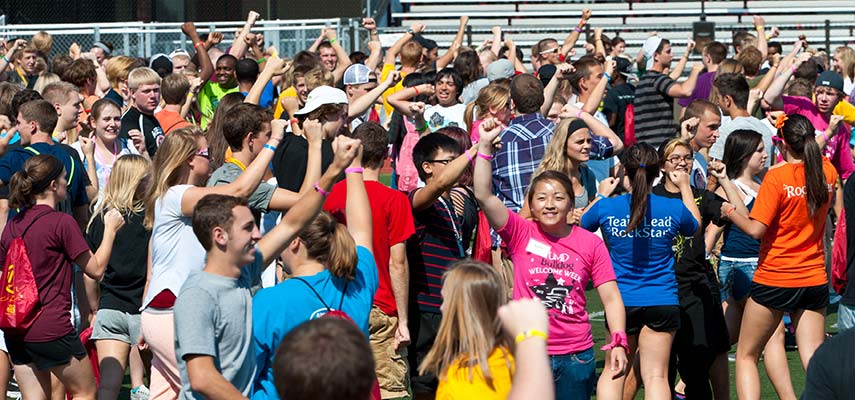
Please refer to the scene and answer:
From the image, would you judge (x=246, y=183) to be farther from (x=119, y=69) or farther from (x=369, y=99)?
(x=119, y=69)

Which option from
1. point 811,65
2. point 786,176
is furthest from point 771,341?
point 811,65

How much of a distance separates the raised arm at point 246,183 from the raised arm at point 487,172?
85 cm

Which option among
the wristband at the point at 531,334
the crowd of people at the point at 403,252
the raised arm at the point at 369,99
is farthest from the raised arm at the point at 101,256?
the wristband at the point at 531,334

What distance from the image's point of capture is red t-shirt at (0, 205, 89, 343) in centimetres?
579

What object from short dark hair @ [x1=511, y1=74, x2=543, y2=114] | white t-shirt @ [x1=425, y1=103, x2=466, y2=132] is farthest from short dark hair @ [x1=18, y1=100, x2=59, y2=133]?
white t-shirt @ [x1=425, y1=103, x2=466, y2=132]

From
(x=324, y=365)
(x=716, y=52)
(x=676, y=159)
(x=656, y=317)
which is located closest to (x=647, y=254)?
(x=656, y=317)

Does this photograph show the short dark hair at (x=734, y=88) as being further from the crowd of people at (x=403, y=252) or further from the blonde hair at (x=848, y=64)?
the blonde hair at (x=848, y=64)

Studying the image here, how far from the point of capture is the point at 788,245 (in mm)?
6773

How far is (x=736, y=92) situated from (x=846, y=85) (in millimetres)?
4484

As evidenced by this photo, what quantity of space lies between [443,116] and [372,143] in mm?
3428

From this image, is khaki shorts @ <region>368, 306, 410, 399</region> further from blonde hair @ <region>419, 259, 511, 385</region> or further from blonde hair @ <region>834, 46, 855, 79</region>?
blonde hair @ <region>834, 46, 855, 79</region>

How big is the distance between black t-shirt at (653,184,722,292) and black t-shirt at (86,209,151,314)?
2715 millimetres

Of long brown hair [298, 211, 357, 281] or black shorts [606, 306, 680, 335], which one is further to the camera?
black shorts [606, 306, 680, 335]

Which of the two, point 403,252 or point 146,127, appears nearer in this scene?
point 403,252
